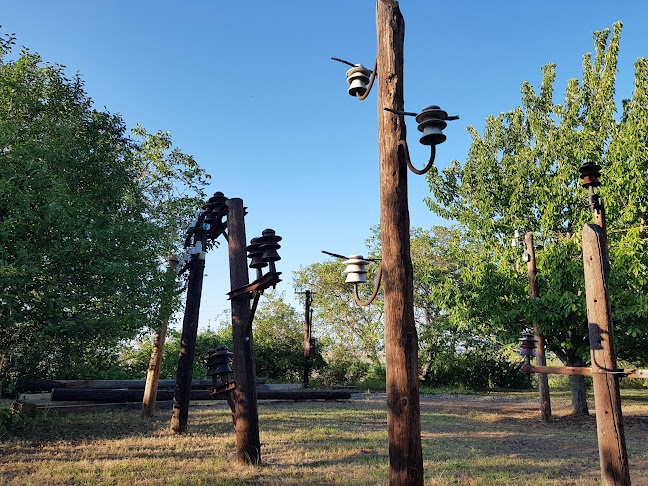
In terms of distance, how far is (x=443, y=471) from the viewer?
25.1ft

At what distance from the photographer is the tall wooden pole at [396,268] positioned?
194 inches

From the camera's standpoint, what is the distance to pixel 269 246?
26.2 ft

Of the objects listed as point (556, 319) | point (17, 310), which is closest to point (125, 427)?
point (17, 310)

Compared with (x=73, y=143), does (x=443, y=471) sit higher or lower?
lower

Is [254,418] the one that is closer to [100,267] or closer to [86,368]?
[100,267]

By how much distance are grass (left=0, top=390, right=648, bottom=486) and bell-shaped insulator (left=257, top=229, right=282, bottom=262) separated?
318 cm

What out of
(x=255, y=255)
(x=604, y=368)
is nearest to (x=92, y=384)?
(x=255, y=255)

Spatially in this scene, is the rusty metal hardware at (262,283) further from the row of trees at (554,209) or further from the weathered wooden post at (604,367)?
the row of trees at (554,209)

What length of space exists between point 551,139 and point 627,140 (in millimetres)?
2582

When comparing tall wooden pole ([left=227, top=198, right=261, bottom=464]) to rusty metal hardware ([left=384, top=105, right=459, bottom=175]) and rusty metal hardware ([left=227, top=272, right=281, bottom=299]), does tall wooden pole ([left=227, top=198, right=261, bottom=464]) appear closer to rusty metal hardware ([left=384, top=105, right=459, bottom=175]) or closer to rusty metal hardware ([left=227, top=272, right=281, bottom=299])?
rusty metal hardware ([left=227, top=272, right=281, bottom=299])

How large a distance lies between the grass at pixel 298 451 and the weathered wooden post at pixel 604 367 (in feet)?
5.03

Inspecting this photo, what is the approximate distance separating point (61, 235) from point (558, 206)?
14240mm

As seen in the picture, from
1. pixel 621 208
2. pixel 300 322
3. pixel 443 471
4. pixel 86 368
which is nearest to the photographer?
pixel 443 471

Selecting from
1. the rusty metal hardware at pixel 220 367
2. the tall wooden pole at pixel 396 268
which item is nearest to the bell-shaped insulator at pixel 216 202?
the rusty metal hardware at pixel 220 367
